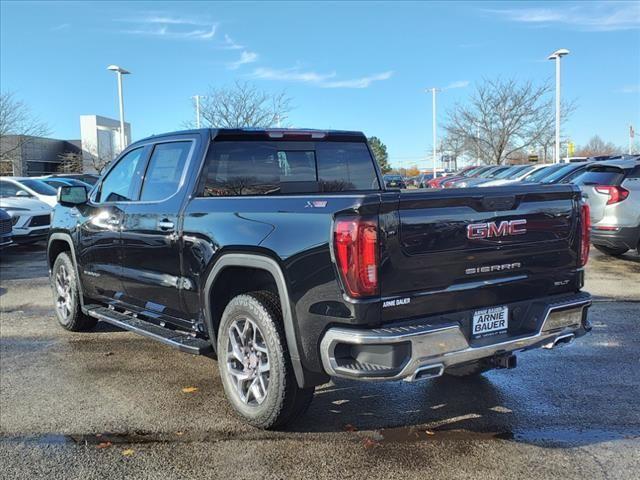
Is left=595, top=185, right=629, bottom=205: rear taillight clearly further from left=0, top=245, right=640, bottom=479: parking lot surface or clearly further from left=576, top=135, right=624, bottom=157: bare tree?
left=576, top=135, right=624, bottom=157: bare tree

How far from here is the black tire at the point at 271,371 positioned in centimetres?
358

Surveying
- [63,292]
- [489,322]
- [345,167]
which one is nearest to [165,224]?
[345,167]

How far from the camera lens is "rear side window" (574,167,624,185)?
386 inches

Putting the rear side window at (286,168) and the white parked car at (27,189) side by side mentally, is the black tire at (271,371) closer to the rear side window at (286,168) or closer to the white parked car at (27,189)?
the rear side window at (286,168)

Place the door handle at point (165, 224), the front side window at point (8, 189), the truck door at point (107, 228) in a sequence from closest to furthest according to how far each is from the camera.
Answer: the door handle at point (165, 224)
the truck door at point (107, 228)
the front side window at point (8, 189)

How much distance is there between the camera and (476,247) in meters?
3.47

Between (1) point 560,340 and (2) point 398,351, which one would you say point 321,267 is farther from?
(1) point 560,340

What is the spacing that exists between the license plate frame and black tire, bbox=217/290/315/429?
108 cm

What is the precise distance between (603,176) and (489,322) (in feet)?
24.8

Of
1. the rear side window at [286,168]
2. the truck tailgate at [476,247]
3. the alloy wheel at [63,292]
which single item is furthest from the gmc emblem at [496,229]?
the alloy wheel at [63,292]

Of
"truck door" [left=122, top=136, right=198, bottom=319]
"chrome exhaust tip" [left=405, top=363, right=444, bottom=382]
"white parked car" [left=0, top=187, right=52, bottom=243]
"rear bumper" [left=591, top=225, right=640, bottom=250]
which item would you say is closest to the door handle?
"truck door" [left=122, top=136, right=198, bottom=319]

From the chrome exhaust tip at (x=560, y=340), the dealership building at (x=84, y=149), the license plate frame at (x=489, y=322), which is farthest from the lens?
the dealership building at (x=84, y=149)

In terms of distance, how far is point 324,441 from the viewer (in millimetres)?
3709

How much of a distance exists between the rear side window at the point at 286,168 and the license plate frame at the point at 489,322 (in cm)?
192
